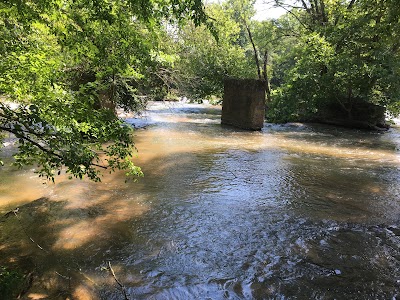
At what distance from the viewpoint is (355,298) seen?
3.61m

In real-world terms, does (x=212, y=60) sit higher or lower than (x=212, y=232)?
higher

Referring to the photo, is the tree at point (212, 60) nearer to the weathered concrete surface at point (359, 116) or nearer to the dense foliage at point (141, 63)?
the dense foliage at point (141, 63)

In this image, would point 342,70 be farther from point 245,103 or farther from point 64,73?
point 64,73

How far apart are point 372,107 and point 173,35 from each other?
35.7ft

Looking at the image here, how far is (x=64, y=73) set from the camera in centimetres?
395

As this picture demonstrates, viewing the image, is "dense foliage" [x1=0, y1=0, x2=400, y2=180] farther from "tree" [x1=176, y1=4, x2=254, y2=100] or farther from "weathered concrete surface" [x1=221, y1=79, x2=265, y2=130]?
"weathered concrete surface" [x1=221, y1=79, x2=265, y2=130]

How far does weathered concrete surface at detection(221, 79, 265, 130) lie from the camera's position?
15.7 meters

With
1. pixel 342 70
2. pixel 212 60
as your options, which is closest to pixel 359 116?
pixel 342 70

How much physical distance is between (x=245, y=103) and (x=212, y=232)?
11731 millimetres

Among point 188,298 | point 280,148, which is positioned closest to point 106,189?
point 188,298

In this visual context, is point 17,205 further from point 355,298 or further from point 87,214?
point 355,298

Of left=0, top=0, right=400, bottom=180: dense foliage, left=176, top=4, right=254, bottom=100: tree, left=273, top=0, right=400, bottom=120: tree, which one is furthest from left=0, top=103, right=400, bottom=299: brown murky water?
left=176, top=4, right=254, bottom=100: tree

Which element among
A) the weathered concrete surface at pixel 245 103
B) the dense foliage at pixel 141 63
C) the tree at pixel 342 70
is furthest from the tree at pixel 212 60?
the tree at pixel 342 70

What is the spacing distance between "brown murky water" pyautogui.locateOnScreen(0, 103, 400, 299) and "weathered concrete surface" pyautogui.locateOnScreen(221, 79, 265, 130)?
21.7ft
